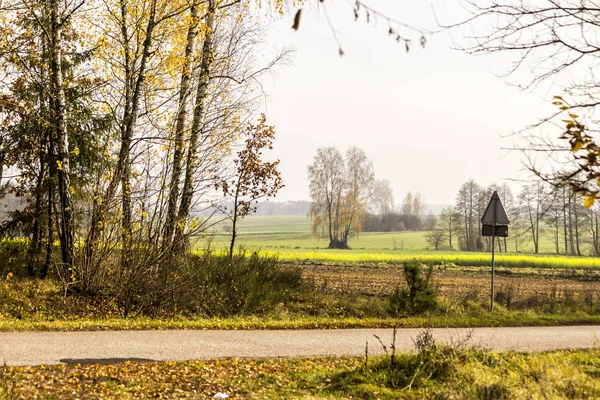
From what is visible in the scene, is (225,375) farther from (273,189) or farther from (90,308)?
(273,189)

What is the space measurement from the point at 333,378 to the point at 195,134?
7.66 metres

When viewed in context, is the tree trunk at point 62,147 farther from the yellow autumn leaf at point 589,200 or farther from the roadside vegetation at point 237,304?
the yellow autumn leaf at point 589,200

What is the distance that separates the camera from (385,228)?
96.6 m

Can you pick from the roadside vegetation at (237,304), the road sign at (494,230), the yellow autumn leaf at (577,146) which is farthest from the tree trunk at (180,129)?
the yellow autumn leaf at (577,146)

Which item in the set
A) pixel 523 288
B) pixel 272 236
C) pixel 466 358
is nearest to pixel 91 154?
pixel 466 358

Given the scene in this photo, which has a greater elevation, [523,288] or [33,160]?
[33,160]

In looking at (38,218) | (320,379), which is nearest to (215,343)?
(320,379)

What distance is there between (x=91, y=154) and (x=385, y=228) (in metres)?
83.5

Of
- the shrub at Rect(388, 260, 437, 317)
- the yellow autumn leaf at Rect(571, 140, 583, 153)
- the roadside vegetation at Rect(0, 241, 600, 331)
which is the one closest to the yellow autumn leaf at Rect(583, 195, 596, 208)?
the yellow autumn leaf at Rect(571, 140, 583, 153)

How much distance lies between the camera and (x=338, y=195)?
68938 millimetres

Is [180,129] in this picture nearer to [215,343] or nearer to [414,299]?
[215,343]

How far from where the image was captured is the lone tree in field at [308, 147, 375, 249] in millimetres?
67438

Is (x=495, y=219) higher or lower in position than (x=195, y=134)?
lower

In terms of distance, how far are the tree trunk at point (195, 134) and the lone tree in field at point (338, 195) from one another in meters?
52.6
